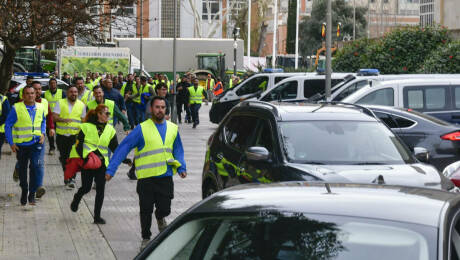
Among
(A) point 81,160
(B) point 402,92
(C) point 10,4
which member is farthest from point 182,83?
(A) point 81,160

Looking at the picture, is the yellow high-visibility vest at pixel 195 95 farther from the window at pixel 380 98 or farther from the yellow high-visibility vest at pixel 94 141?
the yellow high-visibility vest at pixel 94 141

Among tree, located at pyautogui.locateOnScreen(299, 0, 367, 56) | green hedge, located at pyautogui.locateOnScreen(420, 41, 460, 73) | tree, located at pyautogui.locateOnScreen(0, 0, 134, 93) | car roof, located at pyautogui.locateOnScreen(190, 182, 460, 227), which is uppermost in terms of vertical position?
tree, located at pyautogui.locateOnScreen(299, 0, 367, 56)

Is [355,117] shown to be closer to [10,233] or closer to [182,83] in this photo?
[10,233]

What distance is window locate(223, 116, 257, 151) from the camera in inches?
383

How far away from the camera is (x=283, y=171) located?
857 cm

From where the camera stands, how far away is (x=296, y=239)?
3.83 meters

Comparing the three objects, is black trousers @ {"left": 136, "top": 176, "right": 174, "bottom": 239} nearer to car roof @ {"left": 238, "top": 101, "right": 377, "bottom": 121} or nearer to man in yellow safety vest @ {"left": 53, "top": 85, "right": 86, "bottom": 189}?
car roof @ {"left": 238, "top": 101, "right": 377, "bottom": 121}

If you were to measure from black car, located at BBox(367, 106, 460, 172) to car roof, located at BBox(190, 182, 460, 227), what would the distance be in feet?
28.6

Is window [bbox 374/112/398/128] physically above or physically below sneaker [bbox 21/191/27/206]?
above

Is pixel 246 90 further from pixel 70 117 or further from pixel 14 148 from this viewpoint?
pixel 14 148

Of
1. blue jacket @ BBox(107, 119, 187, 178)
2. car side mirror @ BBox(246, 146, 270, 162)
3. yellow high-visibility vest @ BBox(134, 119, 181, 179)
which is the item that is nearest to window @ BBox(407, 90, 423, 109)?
blue jacket @ BBox(107, 119, 187, 178)

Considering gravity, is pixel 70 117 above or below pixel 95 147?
above

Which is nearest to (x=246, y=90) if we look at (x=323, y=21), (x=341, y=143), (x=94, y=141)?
(x=94, y=141)

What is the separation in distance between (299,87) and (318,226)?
68.9 ft
